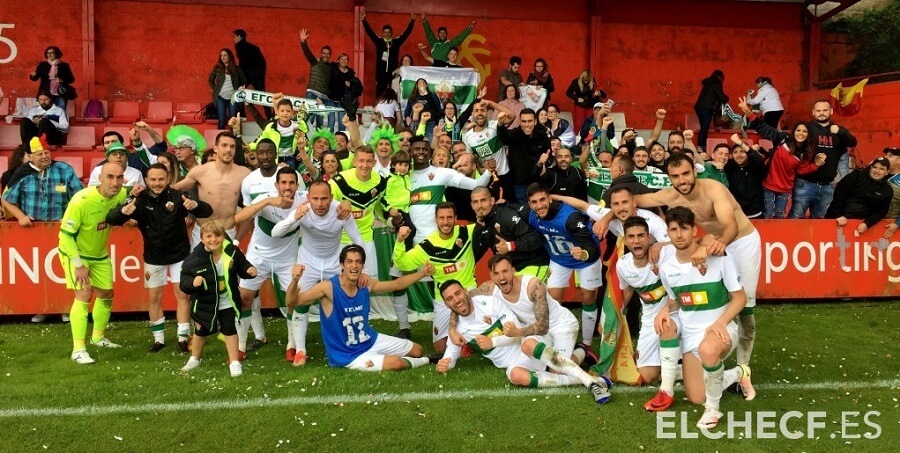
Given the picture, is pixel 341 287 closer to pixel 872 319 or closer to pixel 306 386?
pixel 306 386

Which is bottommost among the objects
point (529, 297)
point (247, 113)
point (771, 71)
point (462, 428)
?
point (462, 428)

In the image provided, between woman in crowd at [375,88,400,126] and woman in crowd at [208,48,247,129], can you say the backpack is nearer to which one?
woman in crowd at [208,48,247,129]

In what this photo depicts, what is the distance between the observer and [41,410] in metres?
6.68

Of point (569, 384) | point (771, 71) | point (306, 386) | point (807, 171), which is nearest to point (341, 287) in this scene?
point (306, 386)

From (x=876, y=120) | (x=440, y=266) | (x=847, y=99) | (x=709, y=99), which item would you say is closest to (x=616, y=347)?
(x=440, y=266)

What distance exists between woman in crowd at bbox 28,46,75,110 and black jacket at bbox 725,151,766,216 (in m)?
11.6

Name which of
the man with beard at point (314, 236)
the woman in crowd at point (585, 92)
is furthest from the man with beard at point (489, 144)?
the woman in crowd at point (585, 92)

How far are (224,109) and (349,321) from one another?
365 inches

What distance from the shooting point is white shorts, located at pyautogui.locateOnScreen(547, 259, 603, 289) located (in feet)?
27.6

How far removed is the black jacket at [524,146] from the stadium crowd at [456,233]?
0.9 inches

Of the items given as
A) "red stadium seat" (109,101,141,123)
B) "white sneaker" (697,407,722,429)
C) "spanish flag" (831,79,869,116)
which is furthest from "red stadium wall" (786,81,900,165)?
"red stadium seat" (109,101,141,123)

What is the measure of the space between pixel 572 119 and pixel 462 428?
13729 mm

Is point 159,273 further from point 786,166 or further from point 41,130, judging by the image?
point 786,166

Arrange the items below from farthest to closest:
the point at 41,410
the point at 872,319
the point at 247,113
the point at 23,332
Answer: the point at 247,113 → the point at 872,319 → the point at 23,332 → the point at 41,410
